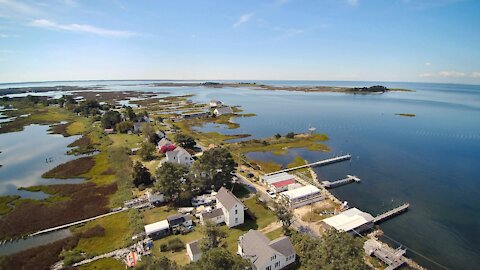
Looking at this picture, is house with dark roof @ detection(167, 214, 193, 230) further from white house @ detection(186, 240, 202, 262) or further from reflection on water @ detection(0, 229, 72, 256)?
reflection on water @ detection(0, 229, 72, 256)

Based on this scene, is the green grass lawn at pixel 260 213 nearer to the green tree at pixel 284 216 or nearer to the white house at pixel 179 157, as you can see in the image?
the green tree at pixel 284 216

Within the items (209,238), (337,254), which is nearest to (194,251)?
(209,238)

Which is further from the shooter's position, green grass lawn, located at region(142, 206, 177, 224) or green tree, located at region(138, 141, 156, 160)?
green tree, located at region(138, 141, 156, 160)

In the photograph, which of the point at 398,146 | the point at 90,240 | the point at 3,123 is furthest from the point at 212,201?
the point at 3,123

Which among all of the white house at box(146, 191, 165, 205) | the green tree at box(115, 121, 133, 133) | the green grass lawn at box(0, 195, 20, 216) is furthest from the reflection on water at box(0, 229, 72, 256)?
the green tree at box(115, 121, 133, 133)

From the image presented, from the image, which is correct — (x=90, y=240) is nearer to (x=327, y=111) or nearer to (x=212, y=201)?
(x=212, y=201)

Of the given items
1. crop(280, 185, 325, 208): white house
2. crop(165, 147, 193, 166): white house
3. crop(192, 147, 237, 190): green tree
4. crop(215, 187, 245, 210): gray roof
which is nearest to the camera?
crop(215, 187, 245, 210): gray roof
